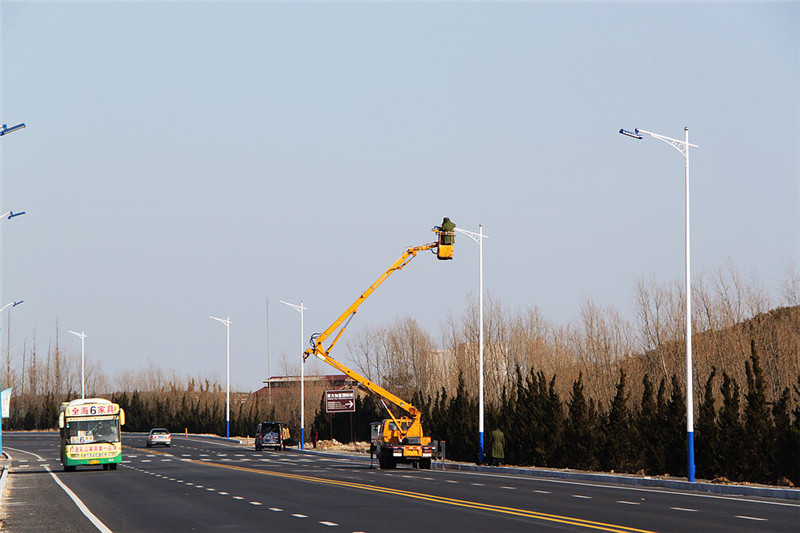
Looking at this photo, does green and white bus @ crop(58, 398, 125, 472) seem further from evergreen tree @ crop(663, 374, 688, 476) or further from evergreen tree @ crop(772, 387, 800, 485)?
evergreen tree @ crop(772, 387, 800, 485)

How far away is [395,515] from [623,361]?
3960cm

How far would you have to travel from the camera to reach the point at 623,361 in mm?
58062

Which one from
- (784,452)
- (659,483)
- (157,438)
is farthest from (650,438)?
(157,438)

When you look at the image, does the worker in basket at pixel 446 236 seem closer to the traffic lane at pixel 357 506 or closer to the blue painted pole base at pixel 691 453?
the traffic lane at pixel 357 506

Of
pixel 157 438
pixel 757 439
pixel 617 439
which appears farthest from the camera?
pixel 157 438

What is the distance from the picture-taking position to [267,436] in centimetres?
7062

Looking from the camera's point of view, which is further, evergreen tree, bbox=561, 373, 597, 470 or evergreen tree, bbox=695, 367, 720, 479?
evergreen tree, bbox=561, 373, 597, 470

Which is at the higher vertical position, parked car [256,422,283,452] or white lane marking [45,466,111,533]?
white lane marking [45,466,111,533]

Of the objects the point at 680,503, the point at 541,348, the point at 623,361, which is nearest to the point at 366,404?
the point at 541,348

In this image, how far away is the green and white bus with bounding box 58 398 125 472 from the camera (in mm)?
45281

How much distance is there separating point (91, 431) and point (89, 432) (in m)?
0.11

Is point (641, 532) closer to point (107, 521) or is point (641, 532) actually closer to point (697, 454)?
point (107, 521)

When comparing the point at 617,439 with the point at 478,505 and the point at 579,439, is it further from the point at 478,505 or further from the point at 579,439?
the point at 478,505

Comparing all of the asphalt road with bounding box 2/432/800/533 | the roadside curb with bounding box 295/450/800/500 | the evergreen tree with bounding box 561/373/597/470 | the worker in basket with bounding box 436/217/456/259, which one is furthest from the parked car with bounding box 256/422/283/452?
the worker in basket with bounding box 436/217/456/259
